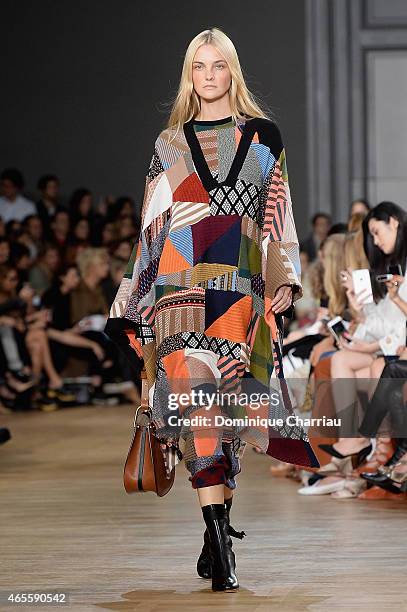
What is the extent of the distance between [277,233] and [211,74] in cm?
41

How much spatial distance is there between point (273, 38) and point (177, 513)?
7.07 metres

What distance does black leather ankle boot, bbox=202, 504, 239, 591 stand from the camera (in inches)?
114

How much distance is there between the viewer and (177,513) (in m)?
4.05

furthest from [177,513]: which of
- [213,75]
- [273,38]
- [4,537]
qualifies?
[273,38]

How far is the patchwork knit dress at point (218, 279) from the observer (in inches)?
118

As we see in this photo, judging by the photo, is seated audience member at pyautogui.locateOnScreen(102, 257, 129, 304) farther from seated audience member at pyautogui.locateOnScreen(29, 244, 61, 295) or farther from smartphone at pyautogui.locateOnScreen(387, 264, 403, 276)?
smartphone at pyautogui.locateOnScreen(387, 264, 403, 276)

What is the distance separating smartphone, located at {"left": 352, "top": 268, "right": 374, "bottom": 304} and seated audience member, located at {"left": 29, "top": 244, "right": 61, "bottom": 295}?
4.53 metres

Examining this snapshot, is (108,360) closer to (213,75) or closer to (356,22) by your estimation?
(356,22)

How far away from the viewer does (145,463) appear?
9.74ft

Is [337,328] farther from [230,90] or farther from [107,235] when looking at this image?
[107,235]

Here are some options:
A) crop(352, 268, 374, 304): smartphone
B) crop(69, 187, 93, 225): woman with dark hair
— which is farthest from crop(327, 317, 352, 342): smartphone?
crop(69, 187, 93, 225): woman with dark hair

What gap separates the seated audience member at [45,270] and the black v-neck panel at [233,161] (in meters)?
5.84

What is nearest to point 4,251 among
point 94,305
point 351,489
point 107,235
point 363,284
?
point 94,305

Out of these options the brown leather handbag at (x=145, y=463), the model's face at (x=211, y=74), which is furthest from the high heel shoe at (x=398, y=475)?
the model's face at (x=211, y=74)
